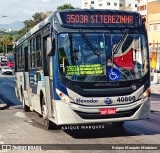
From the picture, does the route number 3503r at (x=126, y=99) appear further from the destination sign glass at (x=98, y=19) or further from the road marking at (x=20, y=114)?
the road marking at (x=20, y=114)

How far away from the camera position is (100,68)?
10070 millimetres

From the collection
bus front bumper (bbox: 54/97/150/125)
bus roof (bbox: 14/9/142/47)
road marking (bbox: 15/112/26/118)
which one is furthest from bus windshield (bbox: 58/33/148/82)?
road marking (bbox: 15/112/26/118)

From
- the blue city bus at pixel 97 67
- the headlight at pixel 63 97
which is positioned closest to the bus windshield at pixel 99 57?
the blue city bus at pixel 97 67

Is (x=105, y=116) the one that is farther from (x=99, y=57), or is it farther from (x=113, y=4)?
(x=113, y=4)

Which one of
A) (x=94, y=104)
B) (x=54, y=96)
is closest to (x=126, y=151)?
(x=94, y=104)

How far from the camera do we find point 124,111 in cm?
1023

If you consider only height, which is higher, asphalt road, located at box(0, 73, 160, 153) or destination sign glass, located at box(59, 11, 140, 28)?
destination sign glass, located at box(59, 11, 140, 28)

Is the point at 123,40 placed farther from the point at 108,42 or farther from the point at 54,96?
the point at 54,96

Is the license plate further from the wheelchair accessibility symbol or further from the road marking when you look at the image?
the road marking

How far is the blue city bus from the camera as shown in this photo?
9969 millimetres

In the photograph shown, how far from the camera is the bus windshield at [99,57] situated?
32.8 ft

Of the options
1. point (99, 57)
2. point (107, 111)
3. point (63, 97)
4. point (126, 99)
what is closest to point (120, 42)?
point (99, 57)

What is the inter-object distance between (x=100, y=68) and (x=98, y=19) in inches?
50.7

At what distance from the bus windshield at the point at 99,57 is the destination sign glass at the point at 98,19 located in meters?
0.29
